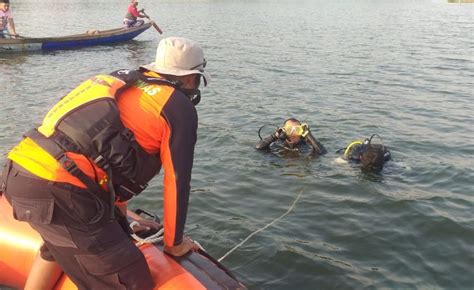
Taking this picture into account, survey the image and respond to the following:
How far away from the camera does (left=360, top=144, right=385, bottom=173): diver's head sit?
8.08 meters

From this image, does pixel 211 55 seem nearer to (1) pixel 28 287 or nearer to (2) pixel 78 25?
(2) pixel 78 25

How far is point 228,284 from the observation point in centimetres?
378

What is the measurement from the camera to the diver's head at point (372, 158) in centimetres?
808

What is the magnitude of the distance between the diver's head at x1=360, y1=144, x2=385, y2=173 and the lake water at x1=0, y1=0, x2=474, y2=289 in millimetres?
170

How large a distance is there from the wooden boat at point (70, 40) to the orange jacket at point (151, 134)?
61.9 ft

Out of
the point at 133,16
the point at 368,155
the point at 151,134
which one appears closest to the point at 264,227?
the point at 368,155

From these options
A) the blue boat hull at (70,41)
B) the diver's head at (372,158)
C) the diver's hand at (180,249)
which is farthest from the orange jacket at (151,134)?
the blue boat hull at (70,41)

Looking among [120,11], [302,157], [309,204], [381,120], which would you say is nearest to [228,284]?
[309,204]

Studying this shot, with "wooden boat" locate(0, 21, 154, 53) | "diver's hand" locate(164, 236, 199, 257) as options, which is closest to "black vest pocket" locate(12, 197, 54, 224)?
"diver's hand" locate(164, 236, 199, 257)

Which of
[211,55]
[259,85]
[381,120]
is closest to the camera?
[381,120]

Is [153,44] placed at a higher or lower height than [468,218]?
lower

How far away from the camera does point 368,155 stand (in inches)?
318

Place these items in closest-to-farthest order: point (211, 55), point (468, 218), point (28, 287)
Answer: point (28, 287) → point (468, 218) → point (211, 55)

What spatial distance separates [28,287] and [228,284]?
5.18ft
